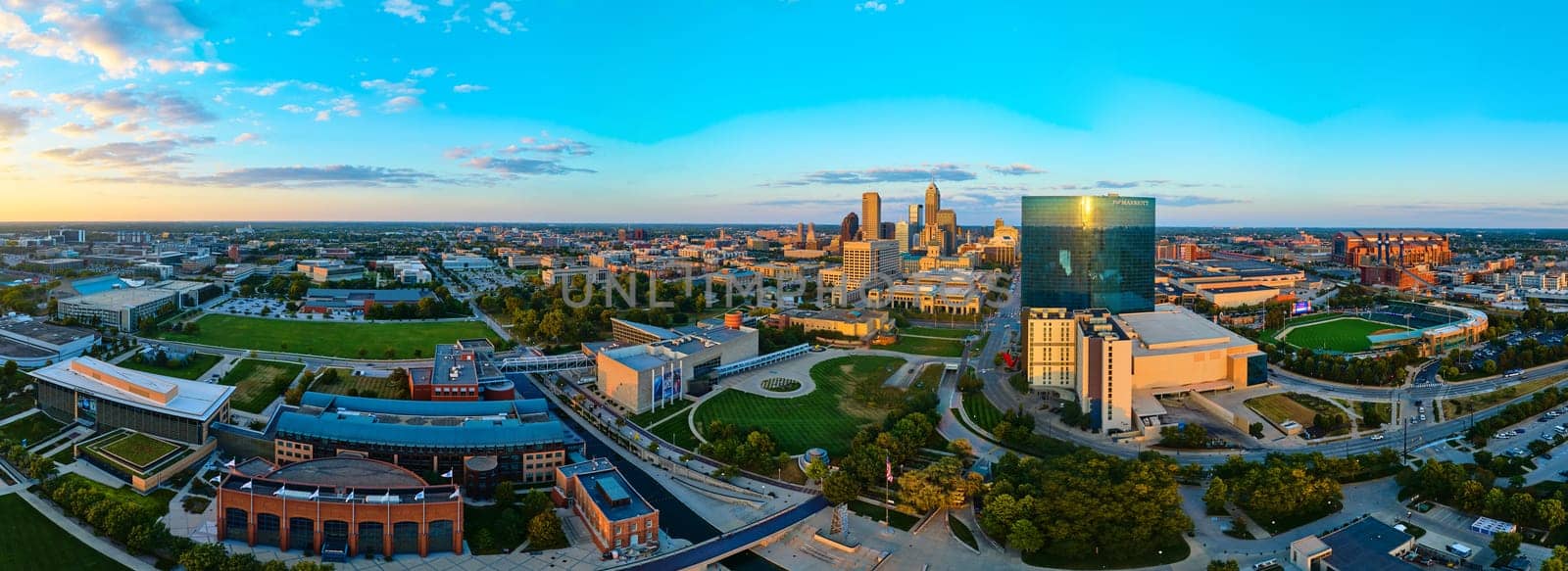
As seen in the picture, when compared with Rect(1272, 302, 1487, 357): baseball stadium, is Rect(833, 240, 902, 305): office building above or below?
above

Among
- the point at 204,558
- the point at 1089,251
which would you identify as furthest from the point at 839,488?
the point at 1089,251

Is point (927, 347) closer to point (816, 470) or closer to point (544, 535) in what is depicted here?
point (816, 470)

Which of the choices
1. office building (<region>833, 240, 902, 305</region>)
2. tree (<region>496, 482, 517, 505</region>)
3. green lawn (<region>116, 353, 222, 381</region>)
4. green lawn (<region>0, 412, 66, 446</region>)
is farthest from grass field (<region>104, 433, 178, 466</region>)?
office building (<region>833, 240, 902, 305</region>)

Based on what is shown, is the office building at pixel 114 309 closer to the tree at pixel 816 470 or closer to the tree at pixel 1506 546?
the tree at pixel 816 470

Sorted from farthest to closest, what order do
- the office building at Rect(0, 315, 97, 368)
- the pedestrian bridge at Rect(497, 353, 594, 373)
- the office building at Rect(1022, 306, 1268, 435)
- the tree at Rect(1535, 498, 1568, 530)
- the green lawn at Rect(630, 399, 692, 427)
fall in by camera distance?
the pedestrian bridge at Rect(497, 353, 594, 373) → the office building at Rect(0, 315, 97, 368) → the green lawn at Rect(630, 399, 692, 427) → the office building at Rect(1022, 306, 1268, 435) → the tree at Rect(1535, 498, 1568, 530)

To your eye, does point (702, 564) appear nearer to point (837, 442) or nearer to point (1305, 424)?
point (837, 442)

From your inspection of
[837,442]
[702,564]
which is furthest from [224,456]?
[837,442]

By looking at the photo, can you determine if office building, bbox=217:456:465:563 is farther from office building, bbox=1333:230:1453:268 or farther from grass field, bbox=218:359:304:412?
office building, bbox=1333:230:1453:268
